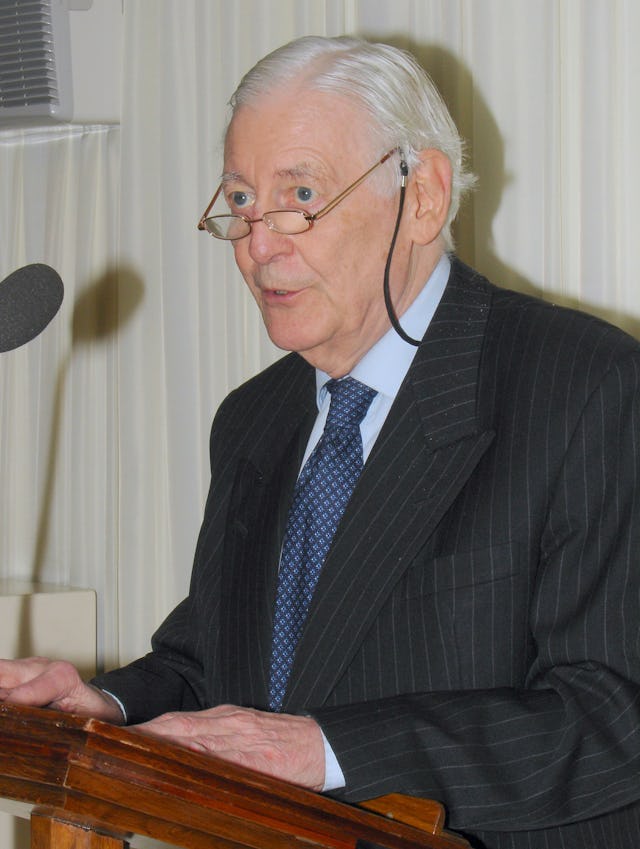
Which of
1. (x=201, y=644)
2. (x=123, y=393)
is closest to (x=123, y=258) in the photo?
(x=123, y=393)

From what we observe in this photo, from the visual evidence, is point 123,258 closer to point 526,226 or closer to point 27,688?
point 526,226

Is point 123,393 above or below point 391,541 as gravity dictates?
below

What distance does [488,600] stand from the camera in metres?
1.38

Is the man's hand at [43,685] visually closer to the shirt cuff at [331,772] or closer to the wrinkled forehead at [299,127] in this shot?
the shirt cuff at [331,772]

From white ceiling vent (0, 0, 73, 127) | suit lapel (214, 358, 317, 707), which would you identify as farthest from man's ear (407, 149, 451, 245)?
white ceiling vent (0, 0, 73, 127)

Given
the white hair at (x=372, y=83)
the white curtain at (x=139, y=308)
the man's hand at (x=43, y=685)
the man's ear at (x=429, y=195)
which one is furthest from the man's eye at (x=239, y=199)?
the white curtain at (x=139, y=308)

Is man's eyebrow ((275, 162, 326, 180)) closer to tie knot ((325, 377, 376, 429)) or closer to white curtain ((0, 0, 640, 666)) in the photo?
tie knot ((325, 377, 376, 429))

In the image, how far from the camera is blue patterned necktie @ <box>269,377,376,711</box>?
1574mm

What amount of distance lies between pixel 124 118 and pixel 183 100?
0.65ft

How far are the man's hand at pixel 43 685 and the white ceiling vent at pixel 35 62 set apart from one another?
2.21m

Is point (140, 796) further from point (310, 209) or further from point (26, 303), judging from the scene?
point (310, 209)

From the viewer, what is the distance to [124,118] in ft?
10.8

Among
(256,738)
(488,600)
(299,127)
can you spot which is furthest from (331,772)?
(299,127)

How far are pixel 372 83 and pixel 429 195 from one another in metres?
0.17
